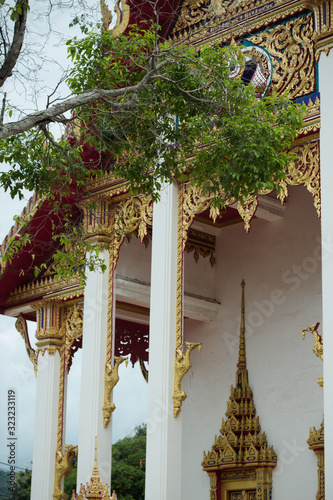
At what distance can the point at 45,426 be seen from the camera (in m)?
12.3

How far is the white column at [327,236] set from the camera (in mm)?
8047

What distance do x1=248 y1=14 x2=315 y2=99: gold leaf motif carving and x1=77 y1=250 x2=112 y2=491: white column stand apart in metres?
3.02

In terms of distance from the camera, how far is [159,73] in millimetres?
7852

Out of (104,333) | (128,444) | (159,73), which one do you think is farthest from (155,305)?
(128,444)

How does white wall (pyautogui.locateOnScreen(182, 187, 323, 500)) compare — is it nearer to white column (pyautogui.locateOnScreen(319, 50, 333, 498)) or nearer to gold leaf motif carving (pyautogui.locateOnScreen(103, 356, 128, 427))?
gold leaf motif carving (pyautogui.locateOnScreen(103, 356, 128, 427))

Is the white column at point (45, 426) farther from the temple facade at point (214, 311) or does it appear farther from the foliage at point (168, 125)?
the foliage at point (168, 125)

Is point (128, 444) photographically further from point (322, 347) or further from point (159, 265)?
point (322, 347)

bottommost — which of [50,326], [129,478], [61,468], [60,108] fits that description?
[61,468]

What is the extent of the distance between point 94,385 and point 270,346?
2.38 meters

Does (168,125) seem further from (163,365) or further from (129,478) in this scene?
(129,478)

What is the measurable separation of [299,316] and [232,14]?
3655 mm

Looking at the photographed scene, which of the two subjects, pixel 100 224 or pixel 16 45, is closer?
pixel 16 45

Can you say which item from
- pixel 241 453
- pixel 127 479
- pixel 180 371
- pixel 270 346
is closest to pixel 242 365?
pixel 270 346

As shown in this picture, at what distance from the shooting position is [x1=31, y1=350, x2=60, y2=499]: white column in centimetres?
1210
